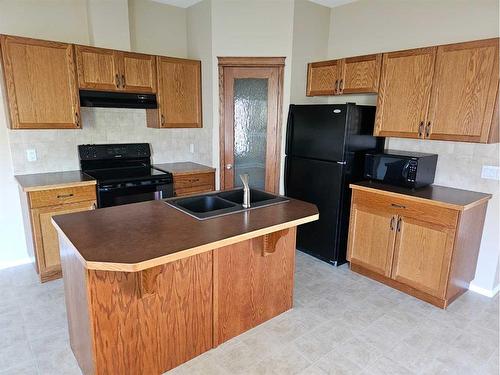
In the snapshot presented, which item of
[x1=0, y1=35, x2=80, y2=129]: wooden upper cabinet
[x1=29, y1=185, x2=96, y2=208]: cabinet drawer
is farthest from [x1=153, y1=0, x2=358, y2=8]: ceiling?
[x1=29, y1=185, x2=96, y2=208]: cabinet drawer

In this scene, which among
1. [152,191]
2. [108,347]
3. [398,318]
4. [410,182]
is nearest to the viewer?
[108,347]

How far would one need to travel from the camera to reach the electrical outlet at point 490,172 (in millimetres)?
2732

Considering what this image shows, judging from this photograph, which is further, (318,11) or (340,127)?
(318,11)

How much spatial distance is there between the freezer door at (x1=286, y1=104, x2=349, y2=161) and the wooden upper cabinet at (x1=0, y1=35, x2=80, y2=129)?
2183mm

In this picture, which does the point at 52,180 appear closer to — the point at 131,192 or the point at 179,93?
the point at 131,192

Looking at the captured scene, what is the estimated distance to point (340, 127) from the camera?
10.3 feet

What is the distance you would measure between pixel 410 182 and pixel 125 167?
9.84ft

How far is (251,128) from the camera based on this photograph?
3838 millimetres

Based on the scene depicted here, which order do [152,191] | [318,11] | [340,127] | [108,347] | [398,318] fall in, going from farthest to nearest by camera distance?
[318,11] → [152,191] → [340,127] → [398,318] → [108,347]

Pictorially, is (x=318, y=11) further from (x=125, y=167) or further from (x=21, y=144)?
(x=21, y=144)

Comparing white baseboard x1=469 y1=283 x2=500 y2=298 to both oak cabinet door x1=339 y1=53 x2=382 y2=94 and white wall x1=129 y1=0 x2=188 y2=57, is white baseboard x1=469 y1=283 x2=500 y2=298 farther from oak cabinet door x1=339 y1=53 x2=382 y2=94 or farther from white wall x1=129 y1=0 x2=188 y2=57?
white wall x1=129 y1=0 x2=188 y2=57

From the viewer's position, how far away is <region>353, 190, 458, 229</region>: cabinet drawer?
2540mm

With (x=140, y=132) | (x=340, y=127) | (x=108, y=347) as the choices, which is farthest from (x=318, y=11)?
(x=108, y=347)

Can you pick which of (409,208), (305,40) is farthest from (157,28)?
(409,208)
